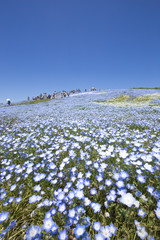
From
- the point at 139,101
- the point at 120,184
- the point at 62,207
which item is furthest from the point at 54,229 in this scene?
the point at 139,101

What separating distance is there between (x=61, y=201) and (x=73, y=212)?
9.3 inches

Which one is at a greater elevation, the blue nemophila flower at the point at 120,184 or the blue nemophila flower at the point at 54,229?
the blue nemophila flower at the point at 120,184

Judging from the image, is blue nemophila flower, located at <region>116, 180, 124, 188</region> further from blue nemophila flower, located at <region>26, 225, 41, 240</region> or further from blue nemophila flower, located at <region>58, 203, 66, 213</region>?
blue nemophila flower, located at <region>26, 225, 41, 240</region>

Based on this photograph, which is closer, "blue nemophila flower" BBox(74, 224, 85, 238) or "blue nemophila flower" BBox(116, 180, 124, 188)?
"blue nemophila flower" BBox(74, 224, 85, 238)

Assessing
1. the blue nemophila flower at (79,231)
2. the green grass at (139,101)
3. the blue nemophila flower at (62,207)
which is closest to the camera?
the blue nemophila flower at (79,231)

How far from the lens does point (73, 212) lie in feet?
4.34

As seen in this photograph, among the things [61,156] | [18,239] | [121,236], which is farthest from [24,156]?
[121,236]

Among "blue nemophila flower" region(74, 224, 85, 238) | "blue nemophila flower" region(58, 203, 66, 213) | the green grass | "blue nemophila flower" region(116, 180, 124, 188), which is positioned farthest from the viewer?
the green grass

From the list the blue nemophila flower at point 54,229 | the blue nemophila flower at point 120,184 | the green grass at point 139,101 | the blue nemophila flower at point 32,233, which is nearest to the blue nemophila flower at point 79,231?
the blue nemophila flower at point 54,229

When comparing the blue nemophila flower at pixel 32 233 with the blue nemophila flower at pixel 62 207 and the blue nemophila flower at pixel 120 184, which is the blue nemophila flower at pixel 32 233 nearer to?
the blue nemophila flower at pixel 62 207

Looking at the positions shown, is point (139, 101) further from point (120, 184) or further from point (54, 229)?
point (54, 229)

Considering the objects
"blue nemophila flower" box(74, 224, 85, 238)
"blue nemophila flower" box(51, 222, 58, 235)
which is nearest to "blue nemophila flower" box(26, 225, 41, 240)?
"blue nemophila flower" box(51, 222, 58, 235)

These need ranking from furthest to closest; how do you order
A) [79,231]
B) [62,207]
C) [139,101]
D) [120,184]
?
1. [139,101]
2. [120,184]
3. [62,207]
4. [79,231]

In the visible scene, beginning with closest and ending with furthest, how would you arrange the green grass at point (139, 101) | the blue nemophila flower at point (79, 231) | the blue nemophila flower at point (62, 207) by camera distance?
the blue nemophila flower at point (79, 231) → the blue nemophila flower at point (62, 207) → the green grass at point (139, 101)
